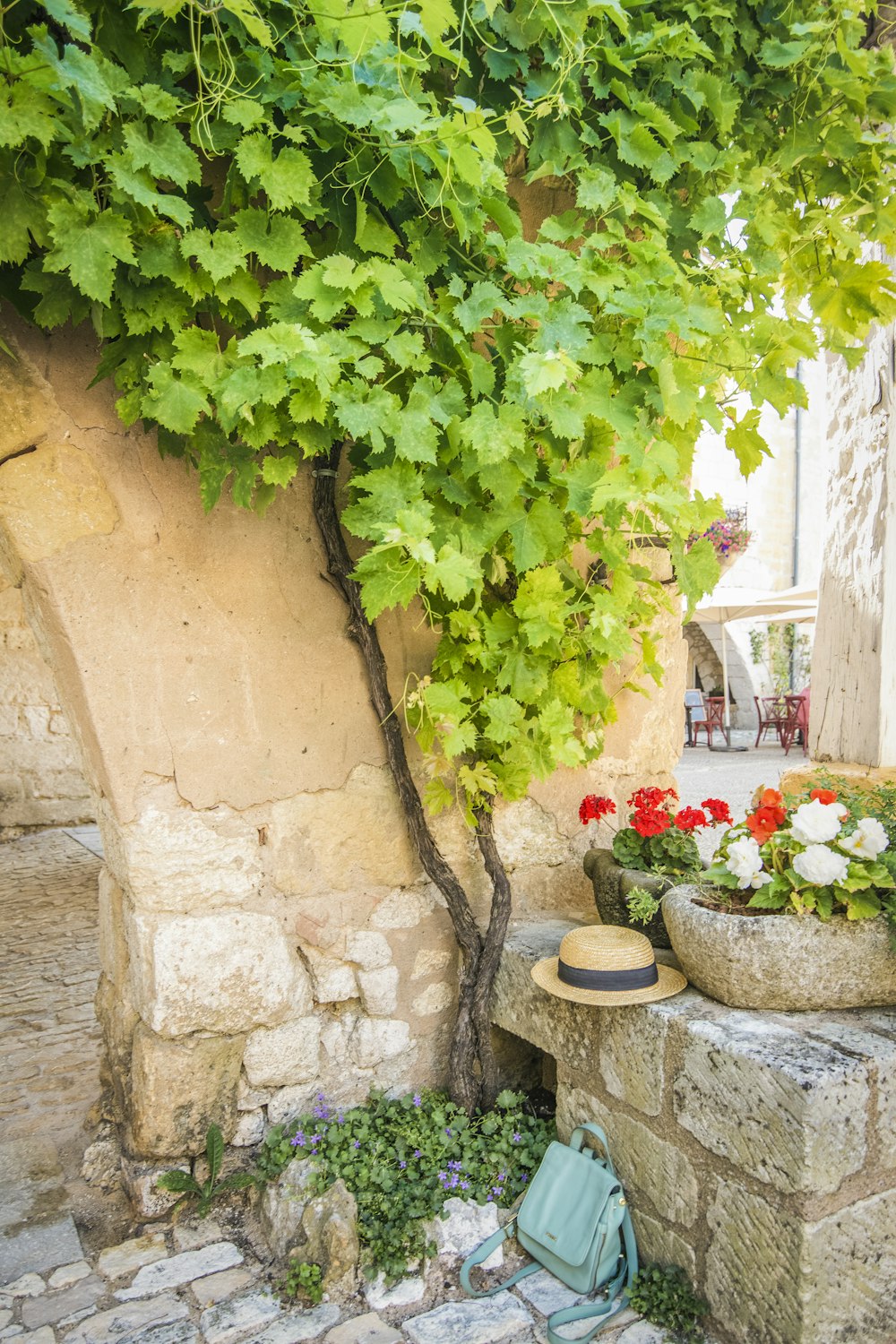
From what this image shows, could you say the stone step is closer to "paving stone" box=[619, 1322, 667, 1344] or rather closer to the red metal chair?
"paving stone" box=[619, 1322, 667, 1344]

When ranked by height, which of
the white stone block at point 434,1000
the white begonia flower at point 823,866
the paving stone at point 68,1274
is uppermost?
the white begonia flower at point 823,866

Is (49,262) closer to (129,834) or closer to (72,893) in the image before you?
(129,834)

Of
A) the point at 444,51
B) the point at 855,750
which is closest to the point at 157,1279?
the point at 855,750

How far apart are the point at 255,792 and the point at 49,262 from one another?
1.12m

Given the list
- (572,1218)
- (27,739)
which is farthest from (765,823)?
(27,739)

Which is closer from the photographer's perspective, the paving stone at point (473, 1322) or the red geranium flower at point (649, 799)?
the paving stone at point (473, 1322)

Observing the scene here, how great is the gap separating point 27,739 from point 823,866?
5.90 meters

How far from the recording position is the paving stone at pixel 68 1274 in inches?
68.2

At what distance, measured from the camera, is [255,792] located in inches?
78.9

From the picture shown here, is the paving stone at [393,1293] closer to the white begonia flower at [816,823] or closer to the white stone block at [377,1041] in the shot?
the white stone block at [377,1041]

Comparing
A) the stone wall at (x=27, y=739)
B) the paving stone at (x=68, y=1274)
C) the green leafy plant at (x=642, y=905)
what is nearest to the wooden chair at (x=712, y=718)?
the stone wall at (x=27, y=739)

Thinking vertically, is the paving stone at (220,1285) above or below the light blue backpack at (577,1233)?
below

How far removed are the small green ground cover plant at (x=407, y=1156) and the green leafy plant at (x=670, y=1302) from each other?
1.10 ft

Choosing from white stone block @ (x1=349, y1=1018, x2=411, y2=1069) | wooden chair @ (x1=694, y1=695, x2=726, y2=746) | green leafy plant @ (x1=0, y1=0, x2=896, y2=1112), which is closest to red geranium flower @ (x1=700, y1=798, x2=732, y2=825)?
green leafy plant @ (x1=0, y1=0, x2=896, y2=1112)
